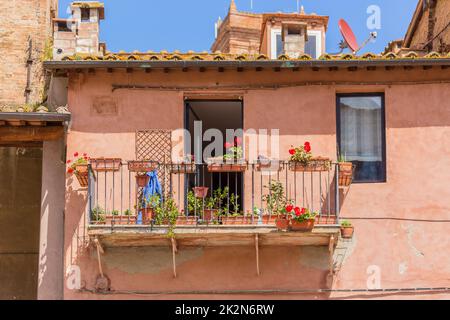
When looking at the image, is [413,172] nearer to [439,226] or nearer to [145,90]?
[439,226]

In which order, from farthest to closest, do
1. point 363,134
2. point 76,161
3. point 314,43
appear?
1. point 314,43
2. point 363,134
3. point 76,161

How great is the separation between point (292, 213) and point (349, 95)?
2947mm

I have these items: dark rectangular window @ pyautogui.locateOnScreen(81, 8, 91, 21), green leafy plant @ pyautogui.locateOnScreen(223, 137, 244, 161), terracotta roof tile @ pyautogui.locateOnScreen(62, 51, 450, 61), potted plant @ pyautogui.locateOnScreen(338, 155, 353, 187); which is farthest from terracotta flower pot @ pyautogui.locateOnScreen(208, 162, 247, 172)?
dark rectangular window @ pyautogui.locateOnScreen(81, 8, 91, 21)

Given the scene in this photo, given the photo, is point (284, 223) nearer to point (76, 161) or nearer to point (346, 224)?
point (346, 224)

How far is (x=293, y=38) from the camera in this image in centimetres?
2300

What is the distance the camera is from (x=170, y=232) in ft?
60.8

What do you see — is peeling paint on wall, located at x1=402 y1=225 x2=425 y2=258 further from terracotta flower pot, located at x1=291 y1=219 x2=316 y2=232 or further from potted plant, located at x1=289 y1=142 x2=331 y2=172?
terracotta flower pot, located at x1=291 y1=219 x2=316 y2=232

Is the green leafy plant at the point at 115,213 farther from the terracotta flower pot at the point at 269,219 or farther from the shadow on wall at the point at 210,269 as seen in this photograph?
the terracotta flower pot at the point at 269,219

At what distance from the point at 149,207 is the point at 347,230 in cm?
346

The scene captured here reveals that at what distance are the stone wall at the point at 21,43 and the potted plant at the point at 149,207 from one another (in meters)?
8.49

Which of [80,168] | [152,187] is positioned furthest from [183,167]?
[80,168]

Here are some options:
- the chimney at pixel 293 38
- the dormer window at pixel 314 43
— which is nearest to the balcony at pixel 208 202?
the chimney at pixel 293 38

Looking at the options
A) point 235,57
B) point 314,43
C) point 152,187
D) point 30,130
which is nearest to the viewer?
point 152,187

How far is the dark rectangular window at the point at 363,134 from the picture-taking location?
19875 millimetres
